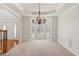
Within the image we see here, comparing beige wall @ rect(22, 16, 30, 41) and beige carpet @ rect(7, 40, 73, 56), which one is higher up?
beige wall @ rect(22, 16, 30, 41)

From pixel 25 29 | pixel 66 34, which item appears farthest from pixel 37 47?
pixel 66 34

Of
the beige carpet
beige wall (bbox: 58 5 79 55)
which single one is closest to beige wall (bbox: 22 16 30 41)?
the beige carpet

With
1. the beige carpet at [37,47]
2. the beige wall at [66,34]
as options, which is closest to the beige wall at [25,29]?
the beige carpet at [37,47]

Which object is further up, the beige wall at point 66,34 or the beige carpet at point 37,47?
the beige wall at point 66,34

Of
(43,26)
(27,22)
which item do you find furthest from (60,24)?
(27,22)

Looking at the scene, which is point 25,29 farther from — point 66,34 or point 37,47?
point 66,34

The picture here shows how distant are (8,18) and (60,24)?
35.9 inches

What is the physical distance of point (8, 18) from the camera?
1829mm

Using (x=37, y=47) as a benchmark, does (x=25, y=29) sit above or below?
above

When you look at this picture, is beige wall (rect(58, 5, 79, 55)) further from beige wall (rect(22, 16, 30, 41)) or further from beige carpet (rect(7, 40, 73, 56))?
beige wall (rect(22, 16, 30, 41))

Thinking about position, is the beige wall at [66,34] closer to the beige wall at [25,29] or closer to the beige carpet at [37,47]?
the beige carpet at [37,47]

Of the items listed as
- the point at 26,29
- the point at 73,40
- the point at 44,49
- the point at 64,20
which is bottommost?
the point at 44,49

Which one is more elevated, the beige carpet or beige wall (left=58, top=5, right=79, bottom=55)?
beige wall (left=58, top=5, right=79, bottom=55)

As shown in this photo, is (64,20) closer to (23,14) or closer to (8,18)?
(23,14)
